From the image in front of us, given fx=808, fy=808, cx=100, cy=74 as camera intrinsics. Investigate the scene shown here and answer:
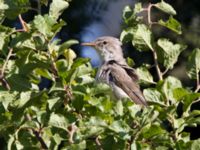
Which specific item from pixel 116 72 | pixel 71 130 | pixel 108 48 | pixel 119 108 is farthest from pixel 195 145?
pixel 108 48

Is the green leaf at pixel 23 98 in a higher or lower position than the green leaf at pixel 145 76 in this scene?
higher

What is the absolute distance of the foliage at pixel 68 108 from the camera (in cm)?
244

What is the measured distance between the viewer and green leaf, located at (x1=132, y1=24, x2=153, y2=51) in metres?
2.94

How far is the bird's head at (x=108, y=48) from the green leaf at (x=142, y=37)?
2.22m

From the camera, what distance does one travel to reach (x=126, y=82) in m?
4.63

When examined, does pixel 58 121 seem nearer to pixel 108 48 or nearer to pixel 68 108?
pixel 68 108

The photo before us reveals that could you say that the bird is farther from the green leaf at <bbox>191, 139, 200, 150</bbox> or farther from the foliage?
the green leaf at <bbox>191, 139, 200, 150</bbox>

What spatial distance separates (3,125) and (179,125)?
0.55m

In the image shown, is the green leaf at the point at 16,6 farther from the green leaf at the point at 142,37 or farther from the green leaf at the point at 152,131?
the green leaf at the point at 152,131

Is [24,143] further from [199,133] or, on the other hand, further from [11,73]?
[199,133]

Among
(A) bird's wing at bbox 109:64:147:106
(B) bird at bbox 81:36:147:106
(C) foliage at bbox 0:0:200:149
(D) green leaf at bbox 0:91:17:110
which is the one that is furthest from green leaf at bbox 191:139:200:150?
(A) bird's wing at bbox 109:64:147:106

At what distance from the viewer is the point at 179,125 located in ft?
8.40

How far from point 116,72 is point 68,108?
7.29 ft

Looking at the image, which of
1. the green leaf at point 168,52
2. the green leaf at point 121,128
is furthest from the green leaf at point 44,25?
the green leaf at point 168,52
